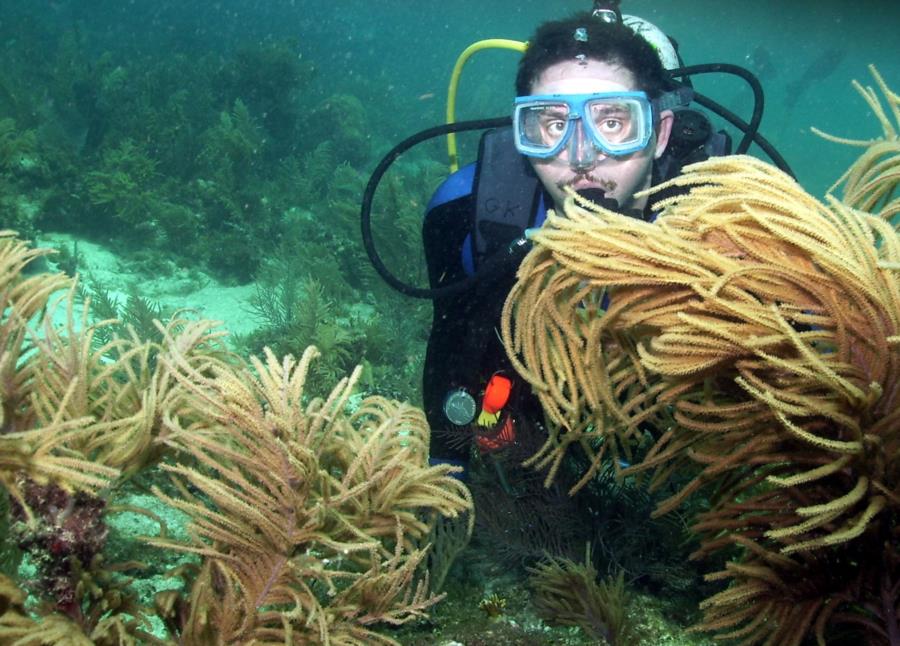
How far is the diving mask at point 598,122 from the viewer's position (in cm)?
318

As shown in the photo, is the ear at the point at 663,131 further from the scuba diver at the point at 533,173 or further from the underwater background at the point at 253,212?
the underwater background at the point at 253,212

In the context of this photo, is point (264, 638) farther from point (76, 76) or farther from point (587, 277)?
point (76, 76)

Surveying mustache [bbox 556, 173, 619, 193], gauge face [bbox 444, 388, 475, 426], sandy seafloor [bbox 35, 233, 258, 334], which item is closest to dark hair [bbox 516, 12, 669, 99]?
mustache [bbox 556, 173, 619, 193]

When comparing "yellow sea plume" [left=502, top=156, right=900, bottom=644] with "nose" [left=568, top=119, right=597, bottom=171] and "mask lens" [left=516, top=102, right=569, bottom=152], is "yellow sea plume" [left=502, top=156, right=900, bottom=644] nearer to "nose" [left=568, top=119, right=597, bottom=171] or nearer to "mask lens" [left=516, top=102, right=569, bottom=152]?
"nose" [left=568, top=119, right=597, bottom=171]

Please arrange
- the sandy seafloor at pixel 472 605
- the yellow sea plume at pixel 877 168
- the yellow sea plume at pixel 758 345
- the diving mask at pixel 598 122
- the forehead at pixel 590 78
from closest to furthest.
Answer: the yellow sea plume at pixel 758 345 → the yellow sea plume at pixel 877 168 → the sandy seafloor at pixel 472 605 → the diving mask at pixel 598 122 → the forehead at pixel 590 78

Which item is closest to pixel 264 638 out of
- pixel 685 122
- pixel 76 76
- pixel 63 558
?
pixel 63 558

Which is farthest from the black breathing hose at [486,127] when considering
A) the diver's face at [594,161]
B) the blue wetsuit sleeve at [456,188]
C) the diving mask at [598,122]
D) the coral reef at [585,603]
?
the coral reef at [585,603]

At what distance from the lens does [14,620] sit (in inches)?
59.1

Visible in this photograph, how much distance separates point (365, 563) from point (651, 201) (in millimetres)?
2822

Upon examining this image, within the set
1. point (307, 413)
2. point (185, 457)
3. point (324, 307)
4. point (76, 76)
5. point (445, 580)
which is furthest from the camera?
point (76, 76)

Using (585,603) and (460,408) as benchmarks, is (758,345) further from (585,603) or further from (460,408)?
(460,408)

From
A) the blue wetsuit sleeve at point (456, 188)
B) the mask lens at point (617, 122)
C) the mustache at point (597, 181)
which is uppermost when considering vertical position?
the mask lens at point (617, 122)

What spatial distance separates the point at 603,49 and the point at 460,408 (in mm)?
2397

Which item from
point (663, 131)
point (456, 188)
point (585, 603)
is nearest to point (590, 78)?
point (663, 131)
